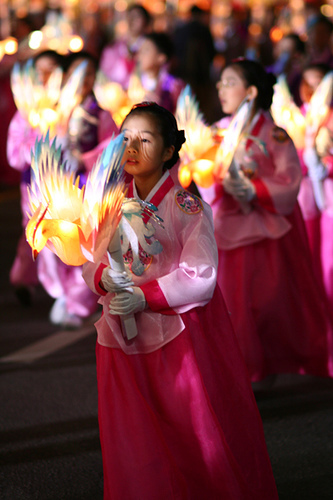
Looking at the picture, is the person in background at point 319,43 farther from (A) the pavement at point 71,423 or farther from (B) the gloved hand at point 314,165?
(A) the pavement at point 71,423

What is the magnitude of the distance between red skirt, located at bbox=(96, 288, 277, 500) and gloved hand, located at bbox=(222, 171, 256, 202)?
0.96 meters

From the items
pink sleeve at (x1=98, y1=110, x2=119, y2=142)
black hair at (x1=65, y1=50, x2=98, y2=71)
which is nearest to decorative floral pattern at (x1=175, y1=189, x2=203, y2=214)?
pink sleeve at (x1=98, y1=110, x2=119, y2=142)

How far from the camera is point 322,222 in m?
4.00

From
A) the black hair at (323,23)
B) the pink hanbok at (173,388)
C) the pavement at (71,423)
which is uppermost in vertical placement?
the black hair at (323,23)

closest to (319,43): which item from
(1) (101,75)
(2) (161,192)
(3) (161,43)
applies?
(3) (161,43)

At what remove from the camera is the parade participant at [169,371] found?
194cm

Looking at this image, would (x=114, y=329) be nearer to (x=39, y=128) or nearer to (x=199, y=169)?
(x=199, y=169)

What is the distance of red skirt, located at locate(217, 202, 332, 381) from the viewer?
3.08 metres

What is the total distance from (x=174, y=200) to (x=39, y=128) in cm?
206

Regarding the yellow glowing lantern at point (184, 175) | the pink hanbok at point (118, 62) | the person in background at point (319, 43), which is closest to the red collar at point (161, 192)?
the yellow glowing lantern at point (184, 175)

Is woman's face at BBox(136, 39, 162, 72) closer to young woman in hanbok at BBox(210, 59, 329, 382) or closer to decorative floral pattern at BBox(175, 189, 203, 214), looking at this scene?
young woman in hanbok at BBox(210, 59, 329, 382)

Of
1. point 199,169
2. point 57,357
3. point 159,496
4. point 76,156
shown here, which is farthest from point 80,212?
point 76,156

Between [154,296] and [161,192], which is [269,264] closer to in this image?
[161,192]

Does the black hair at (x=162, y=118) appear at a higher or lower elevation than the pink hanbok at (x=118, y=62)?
higher
